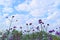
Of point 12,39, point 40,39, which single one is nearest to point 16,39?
point 12,39

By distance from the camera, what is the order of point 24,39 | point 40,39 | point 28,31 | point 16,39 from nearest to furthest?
point 16,39 < point 40,39 < point 24,39 < point 28,31

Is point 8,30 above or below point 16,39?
above

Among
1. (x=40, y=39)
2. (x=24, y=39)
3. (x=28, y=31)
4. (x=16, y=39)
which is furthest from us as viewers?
(x=28, y=31)

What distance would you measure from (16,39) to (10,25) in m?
2.20

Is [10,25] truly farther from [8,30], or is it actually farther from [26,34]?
[26,34]

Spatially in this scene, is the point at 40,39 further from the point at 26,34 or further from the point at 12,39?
the point at 26,34

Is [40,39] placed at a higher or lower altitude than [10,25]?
lower

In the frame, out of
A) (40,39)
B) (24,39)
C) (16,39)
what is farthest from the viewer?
(24,39)

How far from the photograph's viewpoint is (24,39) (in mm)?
5434

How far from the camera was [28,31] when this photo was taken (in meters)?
6.17

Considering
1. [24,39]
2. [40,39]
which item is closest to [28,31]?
[24,39]

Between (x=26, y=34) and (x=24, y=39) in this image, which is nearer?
(x=24, y=39)

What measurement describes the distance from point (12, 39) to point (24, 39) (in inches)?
72.5

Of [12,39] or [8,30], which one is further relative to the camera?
[8,30]
